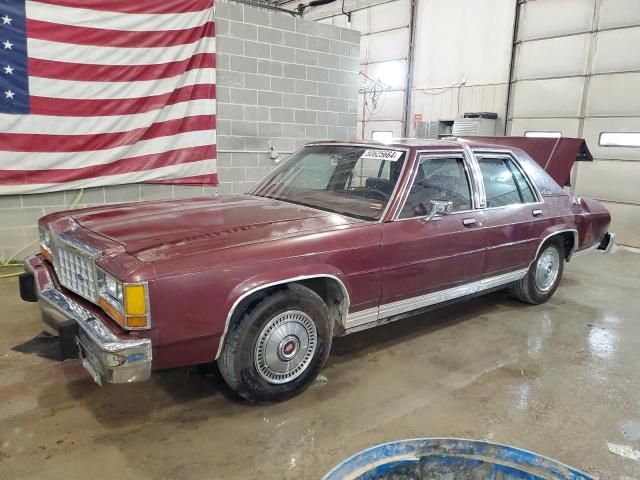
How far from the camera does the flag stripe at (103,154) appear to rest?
5.35m

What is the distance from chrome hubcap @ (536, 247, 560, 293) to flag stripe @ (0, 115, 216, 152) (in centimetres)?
442

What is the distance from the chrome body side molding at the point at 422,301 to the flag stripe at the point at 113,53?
15.0ft

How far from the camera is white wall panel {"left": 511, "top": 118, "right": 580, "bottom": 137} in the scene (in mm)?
8984

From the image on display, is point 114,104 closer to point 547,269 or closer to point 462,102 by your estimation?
point 547,269

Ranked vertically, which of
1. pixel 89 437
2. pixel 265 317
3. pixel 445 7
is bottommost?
pixel 89 437

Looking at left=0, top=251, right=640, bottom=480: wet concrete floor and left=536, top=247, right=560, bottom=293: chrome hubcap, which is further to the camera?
left=536, top=247, right=560, bottom=293: chrome hubcap

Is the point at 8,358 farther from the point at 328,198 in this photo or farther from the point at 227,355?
the point at 328,198

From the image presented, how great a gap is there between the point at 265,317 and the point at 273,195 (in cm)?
143

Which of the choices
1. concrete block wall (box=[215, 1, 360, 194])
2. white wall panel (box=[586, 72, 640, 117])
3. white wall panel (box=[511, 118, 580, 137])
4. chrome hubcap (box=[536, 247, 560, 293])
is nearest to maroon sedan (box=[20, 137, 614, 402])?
chrome hubcap (box=[536, 247, 560, 293])

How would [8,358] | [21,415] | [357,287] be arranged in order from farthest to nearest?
1. [8,358]
2. [357,287]
3. [21,415]

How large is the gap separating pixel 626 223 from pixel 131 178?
830 centimetres

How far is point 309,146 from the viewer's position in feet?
13.7

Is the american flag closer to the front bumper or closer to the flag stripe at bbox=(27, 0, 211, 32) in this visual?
the flag stripe at bbox=(27, 0, 211, 32)

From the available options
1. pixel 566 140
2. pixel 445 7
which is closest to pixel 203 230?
pixel 566 140
